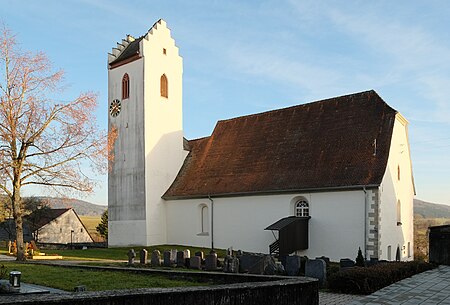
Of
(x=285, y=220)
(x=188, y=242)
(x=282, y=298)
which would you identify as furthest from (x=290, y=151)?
(x=282, y=298)

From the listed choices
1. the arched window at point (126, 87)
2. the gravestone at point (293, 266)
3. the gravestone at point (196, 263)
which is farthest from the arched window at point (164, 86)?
the gravestone at point (293, 266)

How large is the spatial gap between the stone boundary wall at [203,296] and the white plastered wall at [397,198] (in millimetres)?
15626

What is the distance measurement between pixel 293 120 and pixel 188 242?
10.7 m

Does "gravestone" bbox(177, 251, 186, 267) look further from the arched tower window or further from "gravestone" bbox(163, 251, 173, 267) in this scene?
the arched tower window

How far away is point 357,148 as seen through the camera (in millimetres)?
24828

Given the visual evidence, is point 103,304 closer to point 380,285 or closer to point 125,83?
point 380,285

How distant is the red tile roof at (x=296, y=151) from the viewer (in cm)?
2430

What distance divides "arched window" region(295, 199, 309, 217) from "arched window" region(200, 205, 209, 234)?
22.8 ft

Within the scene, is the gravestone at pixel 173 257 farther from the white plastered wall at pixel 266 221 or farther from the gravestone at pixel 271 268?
the white plastered wall at pixel 266 221

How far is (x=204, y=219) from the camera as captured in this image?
30.6 meters

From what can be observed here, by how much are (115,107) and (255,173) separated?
1247 centimetres

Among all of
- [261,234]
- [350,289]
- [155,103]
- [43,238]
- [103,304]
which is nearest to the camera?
[103,304]

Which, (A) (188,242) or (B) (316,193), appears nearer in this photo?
(B) (316,193)

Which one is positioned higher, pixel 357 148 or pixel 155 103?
pixel 155 103
